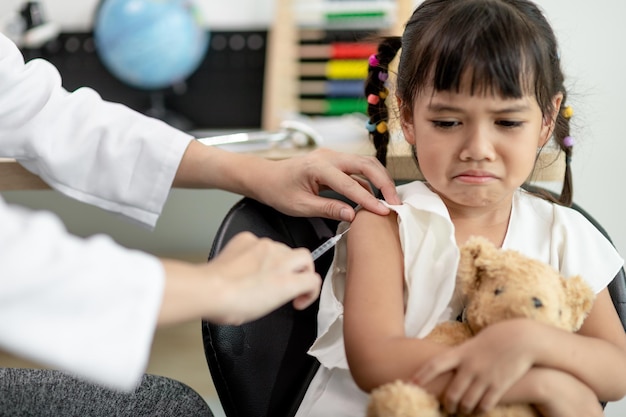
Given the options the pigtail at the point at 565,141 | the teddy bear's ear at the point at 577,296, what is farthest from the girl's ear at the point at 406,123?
the teddy bear's ear at the point at 577,296

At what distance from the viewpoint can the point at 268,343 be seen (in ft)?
3.33

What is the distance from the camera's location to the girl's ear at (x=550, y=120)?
104cm

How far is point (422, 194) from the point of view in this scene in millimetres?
1046

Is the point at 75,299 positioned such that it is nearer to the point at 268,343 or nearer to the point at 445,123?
the point at 268,343

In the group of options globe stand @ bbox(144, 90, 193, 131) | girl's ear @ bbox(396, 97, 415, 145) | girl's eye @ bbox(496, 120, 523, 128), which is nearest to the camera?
girl's eye @ bbox(496, 120, 523, 128)

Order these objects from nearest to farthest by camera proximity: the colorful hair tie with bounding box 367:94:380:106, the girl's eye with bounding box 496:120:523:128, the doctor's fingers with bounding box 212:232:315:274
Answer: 1. the doctor's fingers with bounding box 212:232:315:274
2. the girl's eye with bounding box 496:120:523:128
3. the colorful hair tie with bounding box 367:94:380:106

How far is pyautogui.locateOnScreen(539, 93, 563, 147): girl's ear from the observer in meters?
1.04

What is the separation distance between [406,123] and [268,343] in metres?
0.37

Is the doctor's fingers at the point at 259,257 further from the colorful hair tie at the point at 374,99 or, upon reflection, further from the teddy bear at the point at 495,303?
the colorful hair tie at the point at 374,99

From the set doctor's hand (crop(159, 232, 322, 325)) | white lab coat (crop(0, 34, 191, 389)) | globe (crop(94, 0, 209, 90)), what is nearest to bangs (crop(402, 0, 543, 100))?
doctor's hand (crop(159, 232, 322, 325))

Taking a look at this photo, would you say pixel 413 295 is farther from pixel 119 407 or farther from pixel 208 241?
pixel 208 241

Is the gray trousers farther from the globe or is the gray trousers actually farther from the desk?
the globe

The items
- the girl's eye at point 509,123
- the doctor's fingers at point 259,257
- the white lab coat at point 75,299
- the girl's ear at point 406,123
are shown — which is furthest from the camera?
the girl's ear at point 406,123

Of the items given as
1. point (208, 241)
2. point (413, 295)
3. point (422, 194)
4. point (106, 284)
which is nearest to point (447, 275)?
point (413, 295)
